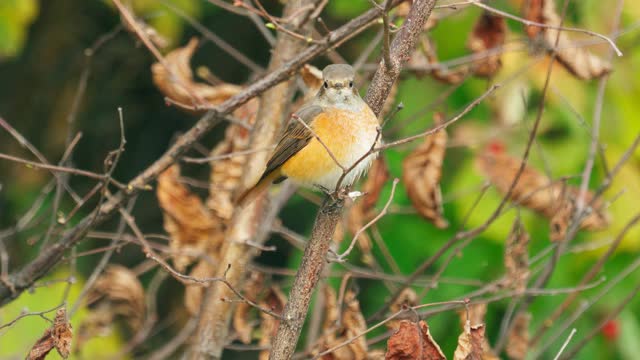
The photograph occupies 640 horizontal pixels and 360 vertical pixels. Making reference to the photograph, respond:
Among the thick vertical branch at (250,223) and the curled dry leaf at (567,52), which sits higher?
the curled dry leaf at (567,52)

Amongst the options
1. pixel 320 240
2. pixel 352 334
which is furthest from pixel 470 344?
pixel 352 334

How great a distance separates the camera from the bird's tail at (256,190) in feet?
14.1

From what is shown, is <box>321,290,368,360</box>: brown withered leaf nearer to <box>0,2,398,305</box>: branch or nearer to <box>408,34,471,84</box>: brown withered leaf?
<box>0,2,398,305</box>: branch

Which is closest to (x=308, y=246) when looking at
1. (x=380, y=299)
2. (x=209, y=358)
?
(x=209, y=358)

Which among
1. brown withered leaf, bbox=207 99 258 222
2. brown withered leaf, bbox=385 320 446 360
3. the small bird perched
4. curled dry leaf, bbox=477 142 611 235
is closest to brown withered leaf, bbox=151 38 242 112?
brown withered leaf, bbox=207 99 258 222

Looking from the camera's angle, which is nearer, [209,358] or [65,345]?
[65,345]

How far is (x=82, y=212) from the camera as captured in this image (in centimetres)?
641

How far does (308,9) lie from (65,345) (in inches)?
74.6

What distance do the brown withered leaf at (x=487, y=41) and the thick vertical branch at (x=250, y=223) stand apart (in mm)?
813

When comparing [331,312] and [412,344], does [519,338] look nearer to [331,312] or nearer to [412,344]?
[331,312]

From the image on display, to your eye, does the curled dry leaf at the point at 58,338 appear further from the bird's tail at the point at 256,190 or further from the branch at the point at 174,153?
the bird's tail at the point at 256,190

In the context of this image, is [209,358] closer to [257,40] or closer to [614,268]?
[614,268]

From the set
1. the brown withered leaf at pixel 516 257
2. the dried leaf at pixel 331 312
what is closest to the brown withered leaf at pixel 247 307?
the dried leaf at pixel 331 312

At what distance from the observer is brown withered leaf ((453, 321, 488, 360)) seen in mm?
2967
